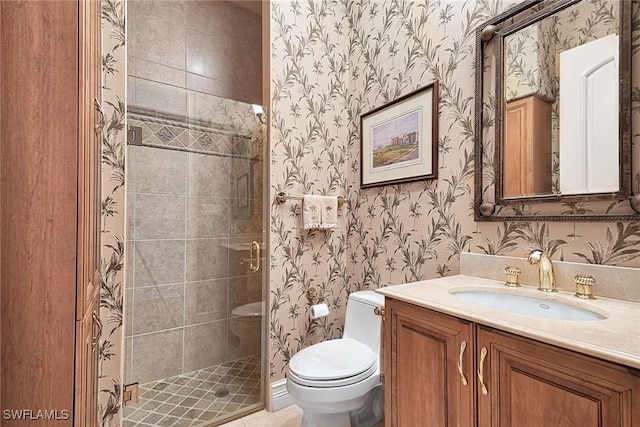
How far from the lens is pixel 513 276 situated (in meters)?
1.13

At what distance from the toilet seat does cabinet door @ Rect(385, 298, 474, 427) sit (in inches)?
10.3

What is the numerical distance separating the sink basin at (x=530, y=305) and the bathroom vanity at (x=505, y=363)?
0.02 metres

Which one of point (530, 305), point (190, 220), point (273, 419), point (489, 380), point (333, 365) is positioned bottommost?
point (273, 419)

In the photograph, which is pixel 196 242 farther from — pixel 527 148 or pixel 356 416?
pixel 527 148

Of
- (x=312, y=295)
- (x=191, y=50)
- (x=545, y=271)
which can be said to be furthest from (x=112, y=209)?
(x=545, y=271)

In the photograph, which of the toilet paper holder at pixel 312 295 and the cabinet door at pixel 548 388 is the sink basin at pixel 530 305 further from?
Result: the toilet paper holder at pixel 312 295

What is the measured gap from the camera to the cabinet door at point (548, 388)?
1.84ft

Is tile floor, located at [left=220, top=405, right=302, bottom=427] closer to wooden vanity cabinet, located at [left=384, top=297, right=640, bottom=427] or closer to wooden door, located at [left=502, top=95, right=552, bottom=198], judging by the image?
wooden vanity cabinet, located at [left=384, top=297, right=640, bottom=427]

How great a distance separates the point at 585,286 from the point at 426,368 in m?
0.58

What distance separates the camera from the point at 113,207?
1.32m

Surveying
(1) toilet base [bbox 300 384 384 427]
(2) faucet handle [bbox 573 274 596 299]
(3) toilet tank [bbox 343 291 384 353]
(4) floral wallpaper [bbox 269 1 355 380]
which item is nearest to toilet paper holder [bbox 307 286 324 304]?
(4) floral wallpaper [bbox 269 1 355 380]

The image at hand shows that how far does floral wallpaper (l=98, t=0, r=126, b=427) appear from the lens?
1.29 metres

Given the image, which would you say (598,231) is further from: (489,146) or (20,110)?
(20,110)

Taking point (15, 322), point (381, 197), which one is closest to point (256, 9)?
point (381, 197)
